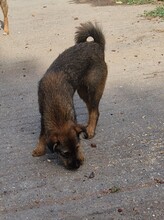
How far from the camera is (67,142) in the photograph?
5.23m

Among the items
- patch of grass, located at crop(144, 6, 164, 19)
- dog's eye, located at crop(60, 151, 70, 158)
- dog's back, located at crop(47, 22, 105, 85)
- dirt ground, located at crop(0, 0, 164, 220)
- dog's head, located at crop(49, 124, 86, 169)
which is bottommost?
patch of grass, located at crop(144, 6, 164, 19)

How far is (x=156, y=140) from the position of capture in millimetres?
6254

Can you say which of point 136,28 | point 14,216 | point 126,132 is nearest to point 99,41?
point 126,132

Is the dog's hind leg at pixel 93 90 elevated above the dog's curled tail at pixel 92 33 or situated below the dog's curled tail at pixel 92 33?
below

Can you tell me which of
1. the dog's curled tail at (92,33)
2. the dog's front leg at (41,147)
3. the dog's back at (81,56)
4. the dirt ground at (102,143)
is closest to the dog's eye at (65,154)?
the dirt ground at (102,143)

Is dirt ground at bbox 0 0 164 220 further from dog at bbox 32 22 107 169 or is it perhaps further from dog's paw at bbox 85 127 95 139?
dog at bbox 32 22 107 169

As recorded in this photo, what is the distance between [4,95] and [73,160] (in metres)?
3.39

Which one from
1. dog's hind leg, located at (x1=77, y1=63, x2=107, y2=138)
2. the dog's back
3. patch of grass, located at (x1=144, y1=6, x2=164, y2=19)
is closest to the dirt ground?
dog's hind leg, located at (x1=77, y1=63, x2=107, y2=138)

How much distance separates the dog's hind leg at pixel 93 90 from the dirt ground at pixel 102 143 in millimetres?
169

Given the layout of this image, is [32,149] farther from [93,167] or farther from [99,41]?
[99,41]

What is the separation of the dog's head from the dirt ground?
0.29 meters

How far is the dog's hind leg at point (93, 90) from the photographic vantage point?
20.8 feet

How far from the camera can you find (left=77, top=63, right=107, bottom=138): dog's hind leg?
20.8 feet

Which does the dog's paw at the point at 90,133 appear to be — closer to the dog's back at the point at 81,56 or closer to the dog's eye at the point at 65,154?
the dog's back at the point at 81,56
